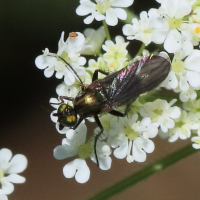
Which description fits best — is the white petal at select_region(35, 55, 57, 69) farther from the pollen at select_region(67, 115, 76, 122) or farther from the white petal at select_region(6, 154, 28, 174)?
the white petal at select_region(6, 154, 28, 174)

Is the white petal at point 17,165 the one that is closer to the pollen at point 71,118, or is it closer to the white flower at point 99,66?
the pollen at point 71,118

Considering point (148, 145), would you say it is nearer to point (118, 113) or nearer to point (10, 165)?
point (118, 113)

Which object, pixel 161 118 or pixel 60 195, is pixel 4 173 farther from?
pixel 60 195

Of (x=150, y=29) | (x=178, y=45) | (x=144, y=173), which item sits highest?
(x=150, y=29)

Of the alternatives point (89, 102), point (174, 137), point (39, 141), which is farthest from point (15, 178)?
point (39, 141)

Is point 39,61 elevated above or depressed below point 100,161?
above

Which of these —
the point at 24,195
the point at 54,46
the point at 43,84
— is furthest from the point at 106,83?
the point at 24,195
